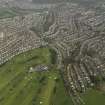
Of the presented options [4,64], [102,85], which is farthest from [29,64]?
[102,85]

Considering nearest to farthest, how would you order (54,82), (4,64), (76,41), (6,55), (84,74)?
1. (54,82)
2. (84,74)
3. (4,64)
4. (6,55)
5. (76,41)

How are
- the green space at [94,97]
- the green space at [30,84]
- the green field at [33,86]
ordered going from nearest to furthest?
the green space at [94,97]
the green field at [33,86]
the green space at [30,84]

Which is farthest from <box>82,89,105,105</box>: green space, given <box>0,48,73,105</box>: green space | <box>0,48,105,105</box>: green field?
<box>0,48,73,105</box>: green space

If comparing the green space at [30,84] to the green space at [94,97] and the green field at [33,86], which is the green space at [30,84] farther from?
the green space at [94,97]

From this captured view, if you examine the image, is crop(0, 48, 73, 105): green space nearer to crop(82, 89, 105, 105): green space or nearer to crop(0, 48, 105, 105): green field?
crop(0, 48, 105, 105): green field

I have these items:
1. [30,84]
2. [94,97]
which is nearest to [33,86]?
[30,84]

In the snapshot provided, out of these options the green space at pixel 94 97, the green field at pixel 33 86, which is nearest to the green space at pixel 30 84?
the green field at pixel 33 86

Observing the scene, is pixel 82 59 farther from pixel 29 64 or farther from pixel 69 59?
pixel 29 64
